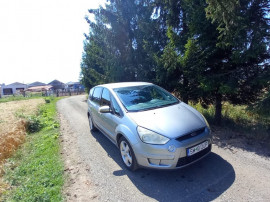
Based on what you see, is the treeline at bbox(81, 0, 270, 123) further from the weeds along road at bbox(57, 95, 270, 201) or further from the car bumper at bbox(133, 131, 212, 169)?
the car bumper at bbox(133, 131, 212, 169)

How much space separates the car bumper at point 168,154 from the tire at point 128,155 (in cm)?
19

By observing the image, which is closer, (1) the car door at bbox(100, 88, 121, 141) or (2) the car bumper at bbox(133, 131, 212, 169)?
(2) the car bumper at bbox(133, 131, 212, 169)

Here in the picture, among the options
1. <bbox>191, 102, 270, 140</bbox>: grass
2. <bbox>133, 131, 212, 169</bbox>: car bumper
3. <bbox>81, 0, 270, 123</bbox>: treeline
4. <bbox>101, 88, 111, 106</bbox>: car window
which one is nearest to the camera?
<bbox>133, 131, 212, 169</bbox>: car bumper

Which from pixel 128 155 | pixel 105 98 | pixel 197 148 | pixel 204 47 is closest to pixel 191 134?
pixel 197 148

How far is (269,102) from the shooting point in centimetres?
381

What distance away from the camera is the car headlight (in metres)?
2.70

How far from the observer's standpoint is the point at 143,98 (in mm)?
3947

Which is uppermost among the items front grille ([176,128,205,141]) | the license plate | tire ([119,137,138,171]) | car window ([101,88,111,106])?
car window ([101,88,111,106])

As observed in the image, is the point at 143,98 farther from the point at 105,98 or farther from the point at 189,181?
the point at 189,181

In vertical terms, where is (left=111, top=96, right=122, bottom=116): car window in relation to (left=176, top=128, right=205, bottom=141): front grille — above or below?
above

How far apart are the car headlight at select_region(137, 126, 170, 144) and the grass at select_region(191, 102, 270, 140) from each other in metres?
2.90

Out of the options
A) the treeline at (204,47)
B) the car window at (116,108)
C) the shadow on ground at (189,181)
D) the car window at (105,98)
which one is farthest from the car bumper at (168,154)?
the treeline at (204,47)

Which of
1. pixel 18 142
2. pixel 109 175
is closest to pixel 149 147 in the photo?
pixel 109 175

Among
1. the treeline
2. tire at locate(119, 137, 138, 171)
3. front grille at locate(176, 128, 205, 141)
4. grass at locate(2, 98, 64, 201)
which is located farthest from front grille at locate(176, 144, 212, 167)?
the treeline
